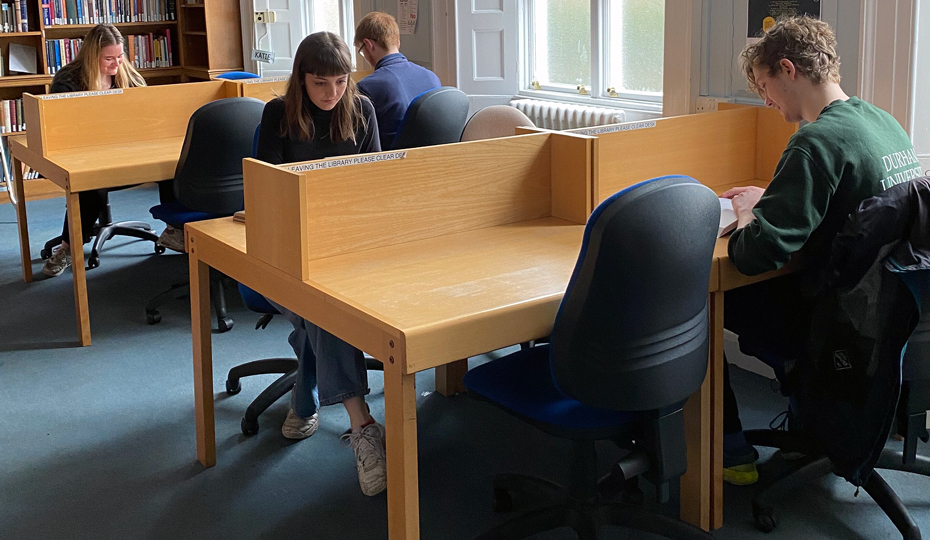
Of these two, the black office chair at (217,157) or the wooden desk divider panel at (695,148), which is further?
the black office chair at (217,157)

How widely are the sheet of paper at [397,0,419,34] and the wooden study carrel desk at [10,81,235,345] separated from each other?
3.96ft

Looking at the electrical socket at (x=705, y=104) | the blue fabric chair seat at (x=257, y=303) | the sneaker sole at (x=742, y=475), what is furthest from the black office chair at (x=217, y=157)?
the sneaker sole at (x=742, y=475)

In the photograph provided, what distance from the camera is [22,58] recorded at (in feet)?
19.3

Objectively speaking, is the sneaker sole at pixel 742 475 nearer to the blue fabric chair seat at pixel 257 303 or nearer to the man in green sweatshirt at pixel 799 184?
the man in green sweatshirt at pixel 799 184

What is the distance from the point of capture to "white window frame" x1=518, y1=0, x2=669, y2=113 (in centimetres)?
437

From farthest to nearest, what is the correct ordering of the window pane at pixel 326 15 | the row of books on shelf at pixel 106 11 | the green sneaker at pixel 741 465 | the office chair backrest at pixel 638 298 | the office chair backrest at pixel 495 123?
1. the window pane at pixel 326 15
2. the row of books on shelf at pixel 106 11
3. the office chair backrest at pixel 495 123
4. the green sneaker at pixel 741 465
5. the office chair backrest at pixel 638 298

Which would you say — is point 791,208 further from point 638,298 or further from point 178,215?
point 178,215

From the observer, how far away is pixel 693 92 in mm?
3258

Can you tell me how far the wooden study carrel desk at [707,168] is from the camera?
212 centimetres

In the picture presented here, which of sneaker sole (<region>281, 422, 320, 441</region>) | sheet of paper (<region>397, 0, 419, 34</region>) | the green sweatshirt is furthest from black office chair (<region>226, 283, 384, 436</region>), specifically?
sheet of paper (<region>397, 0, 419, 34</region>)

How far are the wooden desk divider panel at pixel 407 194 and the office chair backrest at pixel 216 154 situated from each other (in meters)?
1.38

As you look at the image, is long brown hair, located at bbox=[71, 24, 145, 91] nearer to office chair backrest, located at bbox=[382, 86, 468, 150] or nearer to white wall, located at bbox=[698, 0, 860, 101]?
office chair backrest, located at bbox=[382, 86, 468, 150]

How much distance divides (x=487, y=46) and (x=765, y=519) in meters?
3.24

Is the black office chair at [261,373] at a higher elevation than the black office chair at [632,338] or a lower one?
lower
